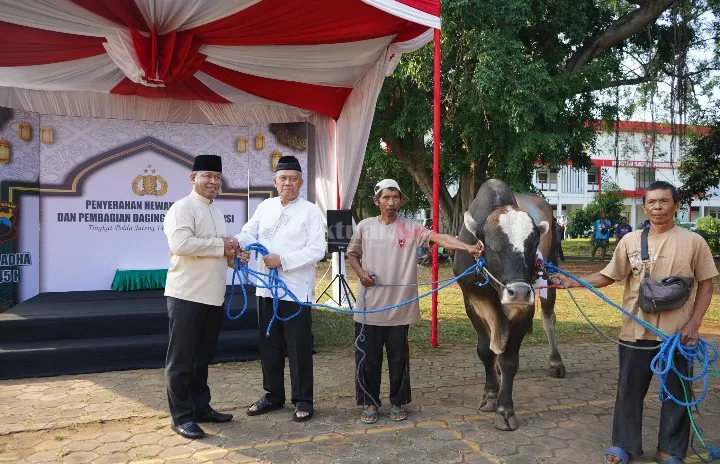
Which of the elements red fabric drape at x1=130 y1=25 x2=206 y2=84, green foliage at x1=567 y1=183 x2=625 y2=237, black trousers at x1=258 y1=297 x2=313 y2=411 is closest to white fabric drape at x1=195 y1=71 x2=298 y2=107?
red fabric drape at x1=130 y1=25 x2=206 y2=84

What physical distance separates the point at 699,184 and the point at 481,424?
58.6 ft

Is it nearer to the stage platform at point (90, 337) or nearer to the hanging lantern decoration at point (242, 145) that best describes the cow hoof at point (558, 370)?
the stage platform at point (90, 337)

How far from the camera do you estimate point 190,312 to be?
13.0 feet

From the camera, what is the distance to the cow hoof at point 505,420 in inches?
160

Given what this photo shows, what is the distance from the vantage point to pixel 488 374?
4523mm

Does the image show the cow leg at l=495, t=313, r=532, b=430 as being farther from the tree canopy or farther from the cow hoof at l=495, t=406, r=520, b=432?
the tree canopy

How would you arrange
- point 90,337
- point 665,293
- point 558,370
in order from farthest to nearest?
point 90,337 → point 558,370 → point 665,293

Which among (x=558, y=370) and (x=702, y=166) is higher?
(x=702, y=166)

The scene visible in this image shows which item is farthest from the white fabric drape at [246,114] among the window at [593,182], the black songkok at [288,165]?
the window at [593,182]

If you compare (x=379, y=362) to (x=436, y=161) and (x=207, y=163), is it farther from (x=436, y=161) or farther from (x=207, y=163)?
(x=436, y=161)

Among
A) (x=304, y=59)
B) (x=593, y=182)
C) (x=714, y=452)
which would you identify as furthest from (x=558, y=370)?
(x=593, y=182)

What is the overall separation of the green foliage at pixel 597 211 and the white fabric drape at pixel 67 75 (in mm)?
22540

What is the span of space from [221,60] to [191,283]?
3.63 metres

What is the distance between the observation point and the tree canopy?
1127cm
